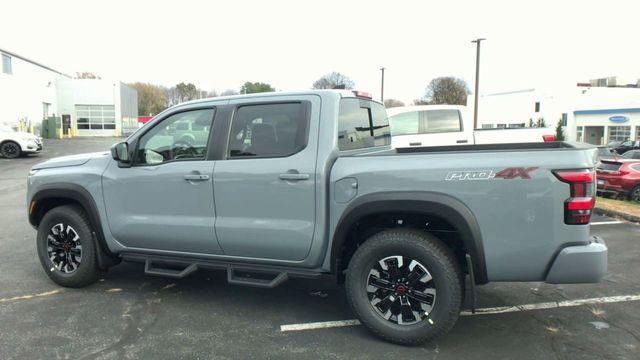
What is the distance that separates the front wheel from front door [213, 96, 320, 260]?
0.52m

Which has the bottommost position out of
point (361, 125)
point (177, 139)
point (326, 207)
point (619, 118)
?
point (326, 207)

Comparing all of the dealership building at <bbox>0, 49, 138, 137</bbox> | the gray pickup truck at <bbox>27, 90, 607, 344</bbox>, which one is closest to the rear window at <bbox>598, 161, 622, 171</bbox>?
the gray pickup truck at <bbox>27, 90, 607, 344</bbox>

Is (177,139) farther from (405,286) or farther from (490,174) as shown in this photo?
(490,174)

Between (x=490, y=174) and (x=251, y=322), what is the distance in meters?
2.30

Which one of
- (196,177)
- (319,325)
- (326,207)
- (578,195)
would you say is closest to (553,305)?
(578,195)

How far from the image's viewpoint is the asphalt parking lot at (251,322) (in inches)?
143

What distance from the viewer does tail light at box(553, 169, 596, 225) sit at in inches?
128

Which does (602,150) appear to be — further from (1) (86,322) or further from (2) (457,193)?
(1) (86,322)

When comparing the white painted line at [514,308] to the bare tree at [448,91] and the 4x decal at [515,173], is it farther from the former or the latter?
the bare tree at [448,91]

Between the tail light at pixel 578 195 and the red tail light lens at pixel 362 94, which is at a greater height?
the red tail light lens at pixel 362 94

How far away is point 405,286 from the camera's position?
3658mm

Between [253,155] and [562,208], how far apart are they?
7.81 feet

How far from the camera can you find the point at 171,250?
447cm

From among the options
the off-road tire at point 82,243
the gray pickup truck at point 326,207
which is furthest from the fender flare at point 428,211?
the off-road tire at point 82,243
